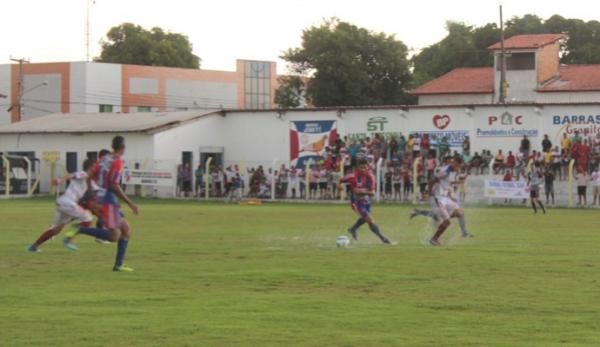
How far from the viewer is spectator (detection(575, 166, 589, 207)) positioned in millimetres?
51969

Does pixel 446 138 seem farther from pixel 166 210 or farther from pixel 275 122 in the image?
pixel 166 210

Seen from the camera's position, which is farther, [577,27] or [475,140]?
[577,27]

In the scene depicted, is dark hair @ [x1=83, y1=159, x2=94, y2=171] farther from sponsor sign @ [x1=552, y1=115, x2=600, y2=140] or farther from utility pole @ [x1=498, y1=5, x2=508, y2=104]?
utility pole @ [x1=498, y1=5, x2=508, y2=104]

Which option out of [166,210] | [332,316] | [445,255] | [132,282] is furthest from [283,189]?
[332,316]

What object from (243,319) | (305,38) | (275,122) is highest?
(305,38)

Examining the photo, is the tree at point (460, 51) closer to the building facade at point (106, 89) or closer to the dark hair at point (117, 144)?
the building facade at point (106, 89)

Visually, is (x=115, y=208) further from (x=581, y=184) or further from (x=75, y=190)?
(x=581, y=184)

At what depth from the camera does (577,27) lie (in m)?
114

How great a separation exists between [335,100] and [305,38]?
7122mm

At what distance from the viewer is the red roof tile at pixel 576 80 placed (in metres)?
83.1

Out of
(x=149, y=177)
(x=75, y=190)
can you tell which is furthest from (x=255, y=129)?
(x=75, y=190)

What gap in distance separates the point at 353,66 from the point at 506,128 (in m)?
38.6

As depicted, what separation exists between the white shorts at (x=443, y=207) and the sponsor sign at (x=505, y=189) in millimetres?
27575

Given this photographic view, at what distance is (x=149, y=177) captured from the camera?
203 ft
